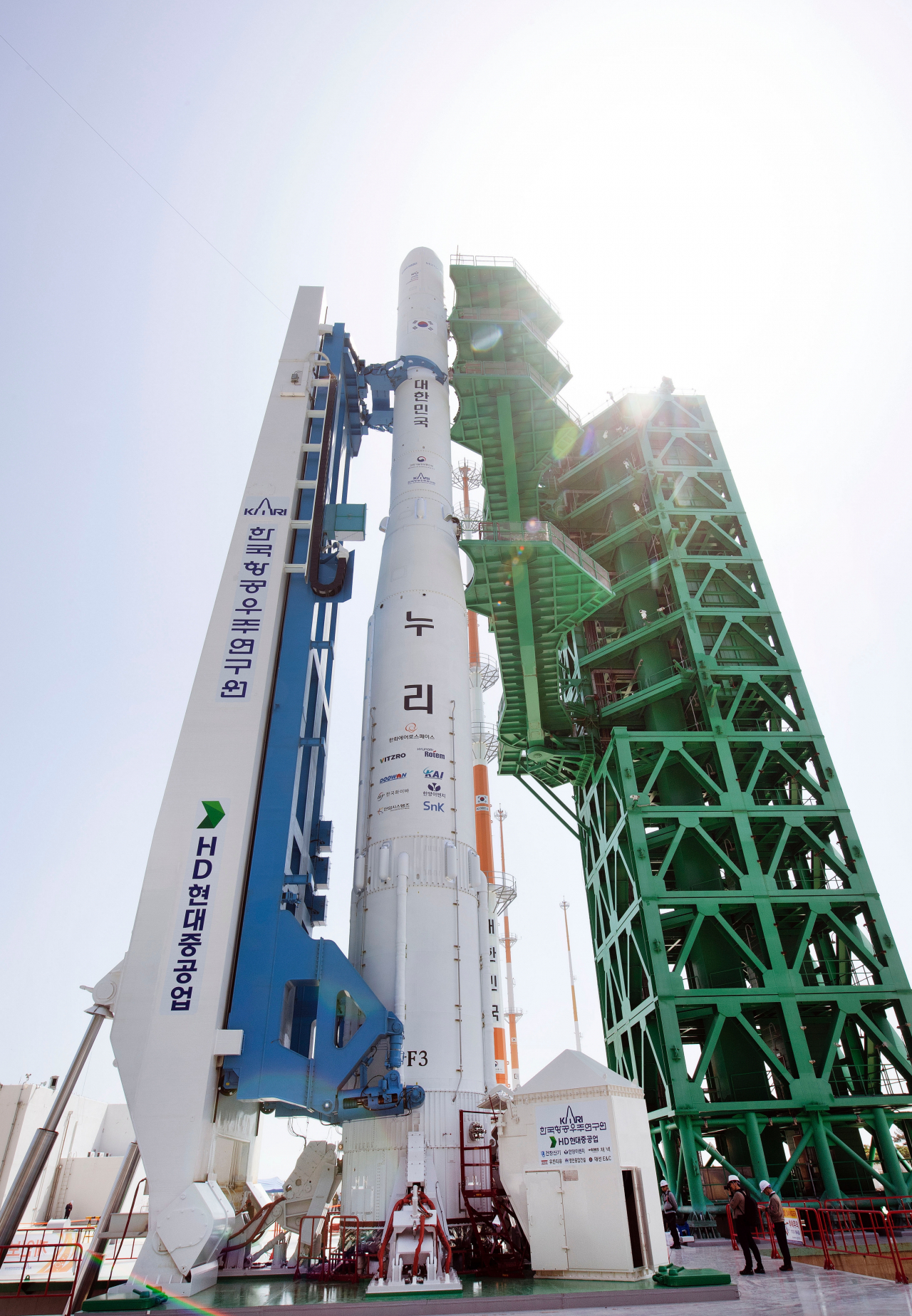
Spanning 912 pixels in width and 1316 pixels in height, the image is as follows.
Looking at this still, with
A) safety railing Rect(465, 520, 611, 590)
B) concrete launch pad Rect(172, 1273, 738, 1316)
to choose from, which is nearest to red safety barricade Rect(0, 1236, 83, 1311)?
concrete launch pad Rect(172, 1273, 738, 1316)

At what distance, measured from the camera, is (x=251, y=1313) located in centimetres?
759

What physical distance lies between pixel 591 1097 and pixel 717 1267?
9.85ft

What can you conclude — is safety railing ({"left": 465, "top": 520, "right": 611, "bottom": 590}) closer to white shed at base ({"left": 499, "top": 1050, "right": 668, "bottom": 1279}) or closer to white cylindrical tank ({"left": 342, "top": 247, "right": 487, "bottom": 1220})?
white cylindrical tank ({"left": 342, "top": 247, "right": 487, "bottom": 1220})

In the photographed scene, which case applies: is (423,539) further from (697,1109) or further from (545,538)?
(697,1109)

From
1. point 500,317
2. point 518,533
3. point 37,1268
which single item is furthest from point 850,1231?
point 500,317

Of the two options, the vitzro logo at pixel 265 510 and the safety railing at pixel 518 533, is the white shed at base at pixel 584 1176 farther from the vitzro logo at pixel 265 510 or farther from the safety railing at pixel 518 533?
the safety railing at pixel 518 533

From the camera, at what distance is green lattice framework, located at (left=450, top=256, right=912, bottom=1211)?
18891 millimetres

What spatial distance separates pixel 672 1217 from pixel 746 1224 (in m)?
6.20

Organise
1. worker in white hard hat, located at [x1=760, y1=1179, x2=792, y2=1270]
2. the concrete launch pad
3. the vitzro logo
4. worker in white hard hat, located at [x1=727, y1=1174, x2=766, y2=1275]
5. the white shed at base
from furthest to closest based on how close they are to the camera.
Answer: the vitzro logo, worker in white hard hat, located at [x1=760, y1=1179, x2=792, y2=1270], worker in white hard hat, located at [x1=727, y1=1174, x2=766, y2=1275], the white shed at base, the concrete launch pad

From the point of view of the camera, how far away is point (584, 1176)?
32.4 feet

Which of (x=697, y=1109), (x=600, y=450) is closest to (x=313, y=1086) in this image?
(x=697, y=1109)

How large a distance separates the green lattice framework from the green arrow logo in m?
Result: 11.0

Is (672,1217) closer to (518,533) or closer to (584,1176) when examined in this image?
(584,1176)

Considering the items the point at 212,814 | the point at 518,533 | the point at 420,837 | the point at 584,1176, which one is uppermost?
the point at 518,533
